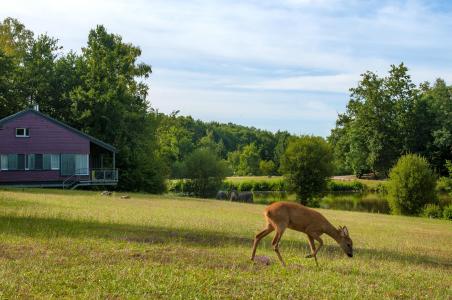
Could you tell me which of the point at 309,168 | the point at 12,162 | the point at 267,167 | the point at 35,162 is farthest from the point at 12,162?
the point at 267,167

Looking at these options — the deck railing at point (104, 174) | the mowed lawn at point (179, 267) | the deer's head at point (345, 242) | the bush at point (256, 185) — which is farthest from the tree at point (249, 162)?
the deer's head at point (345, 242)

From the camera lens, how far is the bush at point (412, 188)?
5125 cm

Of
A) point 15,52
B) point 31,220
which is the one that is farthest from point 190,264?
point 15,52

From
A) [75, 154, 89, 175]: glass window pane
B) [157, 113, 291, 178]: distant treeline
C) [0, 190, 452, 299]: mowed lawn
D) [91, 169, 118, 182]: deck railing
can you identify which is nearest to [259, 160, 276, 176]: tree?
[157, 113, 291, 178]: distant treeline

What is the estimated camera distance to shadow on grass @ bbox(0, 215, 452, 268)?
13.3 metres

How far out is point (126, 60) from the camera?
191ft

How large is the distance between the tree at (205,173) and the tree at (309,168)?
9.73 meters

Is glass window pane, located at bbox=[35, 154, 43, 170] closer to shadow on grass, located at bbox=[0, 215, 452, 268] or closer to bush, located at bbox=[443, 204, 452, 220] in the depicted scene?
shadow on grass, located at bbox=[0, 215, 452, 268]

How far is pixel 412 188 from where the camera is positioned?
168 feet

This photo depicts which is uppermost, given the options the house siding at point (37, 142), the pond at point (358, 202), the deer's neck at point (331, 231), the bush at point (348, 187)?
the house siding at point (37, 142)

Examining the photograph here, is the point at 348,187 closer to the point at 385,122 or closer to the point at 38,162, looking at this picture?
the point at 385,122

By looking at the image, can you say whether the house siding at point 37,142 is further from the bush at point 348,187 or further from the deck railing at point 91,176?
Result: the bush at point 348,187

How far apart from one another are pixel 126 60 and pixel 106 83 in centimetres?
483

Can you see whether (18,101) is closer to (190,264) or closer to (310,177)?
(310,177)
